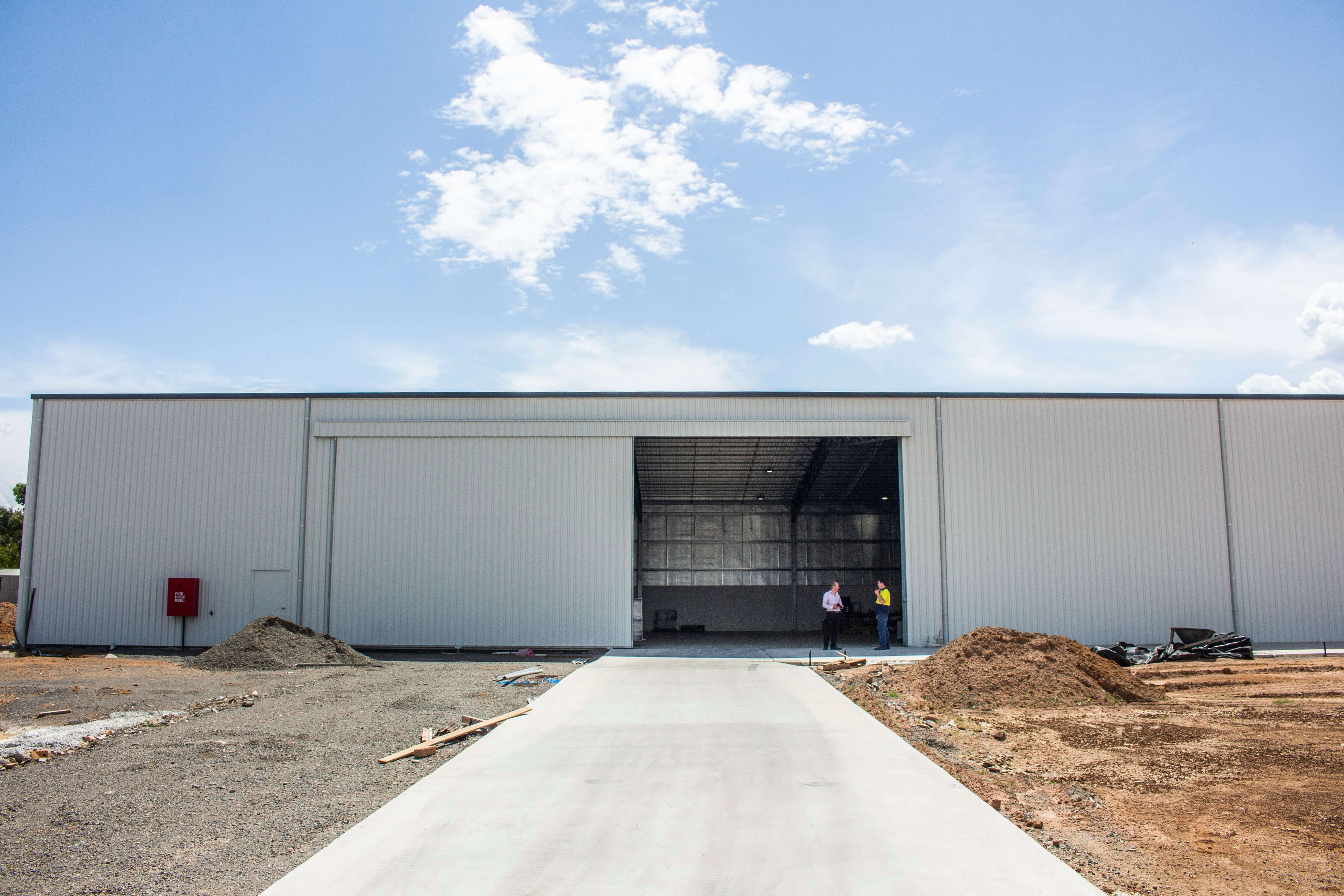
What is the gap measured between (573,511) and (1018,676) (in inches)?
420

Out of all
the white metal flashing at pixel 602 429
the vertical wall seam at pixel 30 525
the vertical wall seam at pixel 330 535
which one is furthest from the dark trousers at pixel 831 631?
the vertical wall seam at pixel 30 525

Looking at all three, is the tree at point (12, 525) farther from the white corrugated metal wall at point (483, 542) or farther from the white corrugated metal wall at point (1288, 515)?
the white corrugated metal wall at point (1288, 515)

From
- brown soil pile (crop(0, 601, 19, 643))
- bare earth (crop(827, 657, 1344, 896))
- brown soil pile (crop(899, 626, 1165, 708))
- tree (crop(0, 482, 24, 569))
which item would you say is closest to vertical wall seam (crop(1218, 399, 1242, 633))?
bare earth (crop(827, 657, 1344, 896))

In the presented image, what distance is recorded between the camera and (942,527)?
18.9 metres

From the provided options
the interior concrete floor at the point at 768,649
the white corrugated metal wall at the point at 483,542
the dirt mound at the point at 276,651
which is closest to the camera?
the dirt mound at the point at 276,651

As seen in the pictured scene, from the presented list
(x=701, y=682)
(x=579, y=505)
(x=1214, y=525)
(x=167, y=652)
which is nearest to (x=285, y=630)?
(x=167, y=652)

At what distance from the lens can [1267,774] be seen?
722 centimetres

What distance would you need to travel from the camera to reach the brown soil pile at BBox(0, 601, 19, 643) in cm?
2033

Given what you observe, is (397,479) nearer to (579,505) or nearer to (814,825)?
(579,505)

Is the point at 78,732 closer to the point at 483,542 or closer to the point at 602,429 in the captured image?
the point at 483,542

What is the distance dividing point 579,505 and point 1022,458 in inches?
431

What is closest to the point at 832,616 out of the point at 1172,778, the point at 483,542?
the point at 483,542

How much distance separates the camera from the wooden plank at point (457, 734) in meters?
7.88

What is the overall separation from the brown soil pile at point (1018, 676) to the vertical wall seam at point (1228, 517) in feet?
29.4
